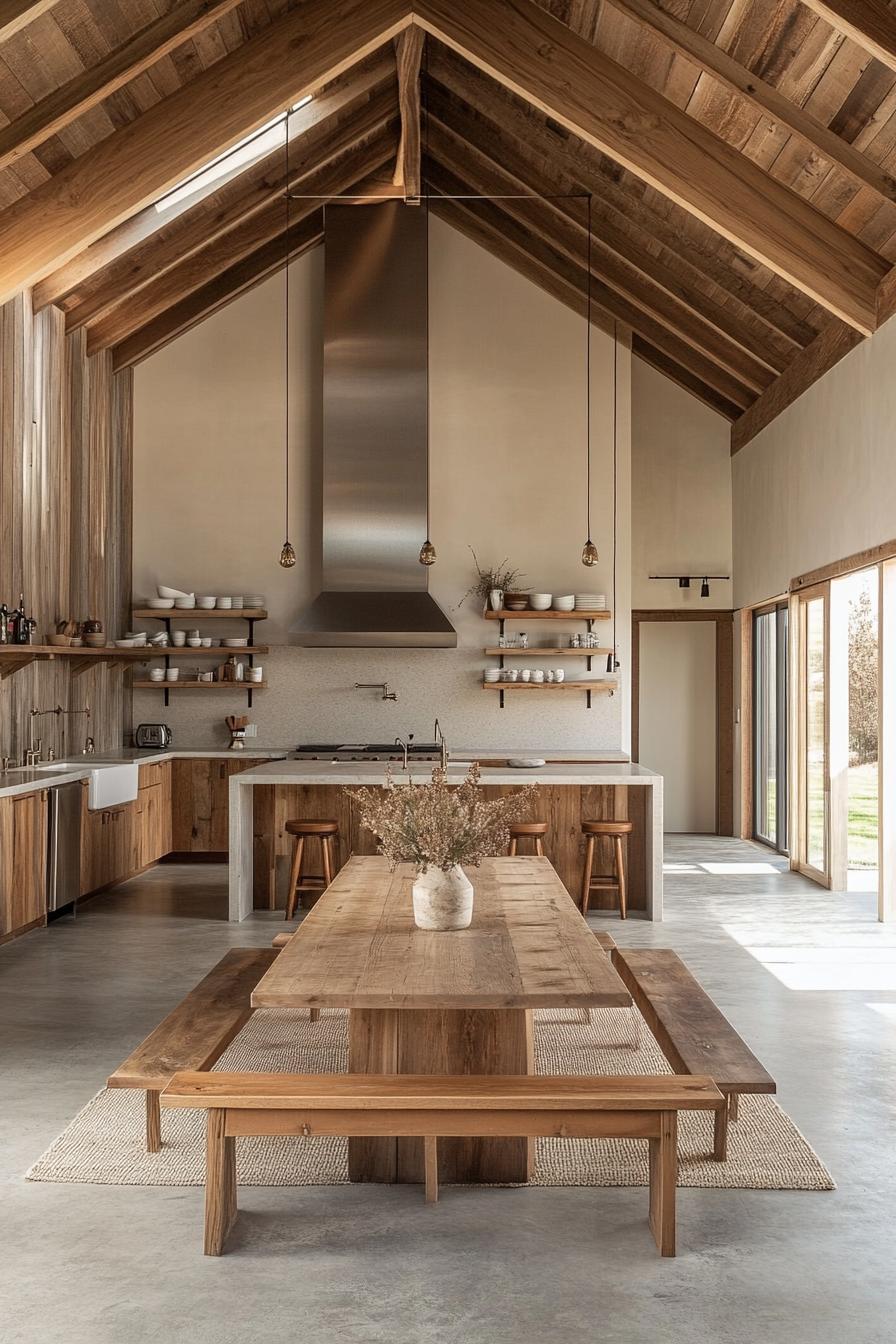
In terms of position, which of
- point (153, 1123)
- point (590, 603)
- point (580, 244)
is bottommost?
point (153, 1123)

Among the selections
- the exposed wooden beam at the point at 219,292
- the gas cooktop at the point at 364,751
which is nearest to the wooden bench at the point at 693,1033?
the gas cooktop at the point at 364,751

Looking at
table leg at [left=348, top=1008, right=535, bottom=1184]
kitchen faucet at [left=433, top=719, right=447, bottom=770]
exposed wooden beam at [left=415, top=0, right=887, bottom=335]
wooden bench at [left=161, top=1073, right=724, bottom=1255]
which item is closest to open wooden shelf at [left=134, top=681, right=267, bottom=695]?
kitchen faucet at [left=433, top=719, right=447, bottom=770]

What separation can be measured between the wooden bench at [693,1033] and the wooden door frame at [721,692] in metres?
6.85

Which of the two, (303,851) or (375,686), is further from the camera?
(375,686)

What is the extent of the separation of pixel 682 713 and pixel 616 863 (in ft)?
14.3

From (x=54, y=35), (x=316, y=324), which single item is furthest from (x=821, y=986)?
(x=316, y=324)

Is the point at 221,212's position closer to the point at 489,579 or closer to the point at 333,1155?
the point at 489,579

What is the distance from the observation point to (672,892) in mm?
7852

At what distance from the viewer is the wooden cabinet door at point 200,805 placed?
9.16 metres

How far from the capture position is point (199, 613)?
31.1 feet

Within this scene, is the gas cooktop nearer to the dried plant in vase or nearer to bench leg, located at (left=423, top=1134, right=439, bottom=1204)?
the dried plant in vase

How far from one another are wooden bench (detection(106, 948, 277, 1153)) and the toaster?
217 inches

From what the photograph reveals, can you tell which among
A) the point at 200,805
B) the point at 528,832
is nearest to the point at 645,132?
the point at 528,832

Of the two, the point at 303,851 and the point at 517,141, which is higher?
the point at 517,141
